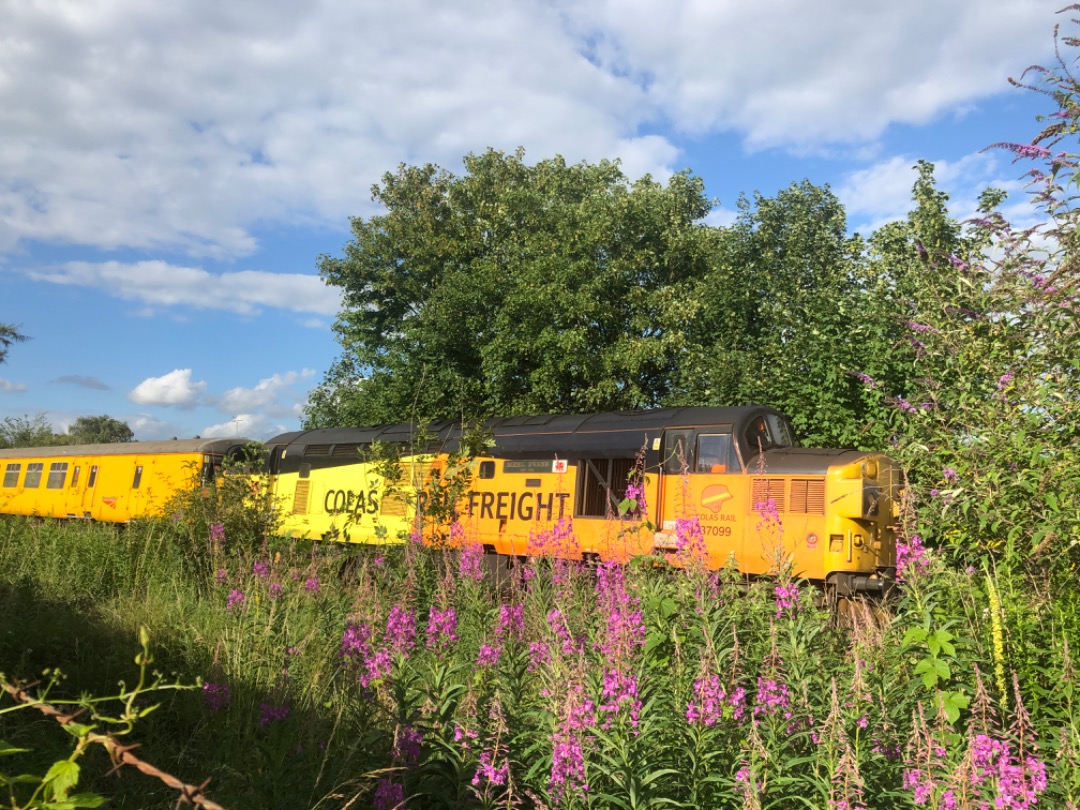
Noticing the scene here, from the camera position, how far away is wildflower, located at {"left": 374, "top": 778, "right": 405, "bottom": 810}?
2.91 meters

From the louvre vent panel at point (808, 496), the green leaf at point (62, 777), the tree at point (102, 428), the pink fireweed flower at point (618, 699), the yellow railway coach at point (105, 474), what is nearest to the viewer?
the green leaf at point (62, 777)

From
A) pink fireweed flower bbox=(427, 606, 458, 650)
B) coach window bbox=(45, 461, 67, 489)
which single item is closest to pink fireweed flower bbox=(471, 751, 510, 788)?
pink fireweed flower bbox=(427, 606, 458, 650)

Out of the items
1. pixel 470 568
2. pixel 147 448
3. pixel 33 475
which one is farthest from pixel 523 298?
pixel 33 475

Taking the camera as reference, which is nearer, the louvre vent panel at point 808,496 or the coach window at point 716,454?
the louvre vent panel at point 808,496

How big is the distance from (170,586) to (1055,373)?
8.01 metres

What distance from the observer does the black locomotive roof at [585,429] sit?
10.7 meters

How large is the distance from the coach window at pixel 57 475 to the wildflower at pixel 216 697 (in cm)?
2040

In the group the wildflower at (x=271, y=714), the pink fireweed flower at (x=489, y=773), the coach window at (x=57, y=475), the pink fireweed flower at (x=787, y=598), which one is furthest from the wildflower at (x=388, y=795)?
the coach window at (x=57, y=475)

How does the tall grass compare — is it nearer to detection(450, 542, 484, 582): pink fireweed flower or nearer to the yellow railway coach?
detection(450, 542, 484, 582): pink fireweed flower

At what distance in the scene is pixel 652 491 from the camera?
1062 centimetres

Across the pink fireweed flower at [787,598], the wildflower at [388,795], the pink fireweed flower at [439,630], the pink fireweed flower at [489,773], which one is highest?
the pink fireweed flower at [787,598]

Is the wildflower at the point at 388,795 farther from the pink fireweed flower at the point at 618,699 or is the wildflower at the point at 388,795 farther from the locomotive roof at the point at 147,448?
the locomotive roof at the point at 147,448

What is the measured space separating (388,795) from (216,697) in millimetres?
2860

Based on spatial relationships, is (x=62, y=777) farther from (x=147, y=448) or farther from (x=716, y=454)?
(x=147, y=448)
